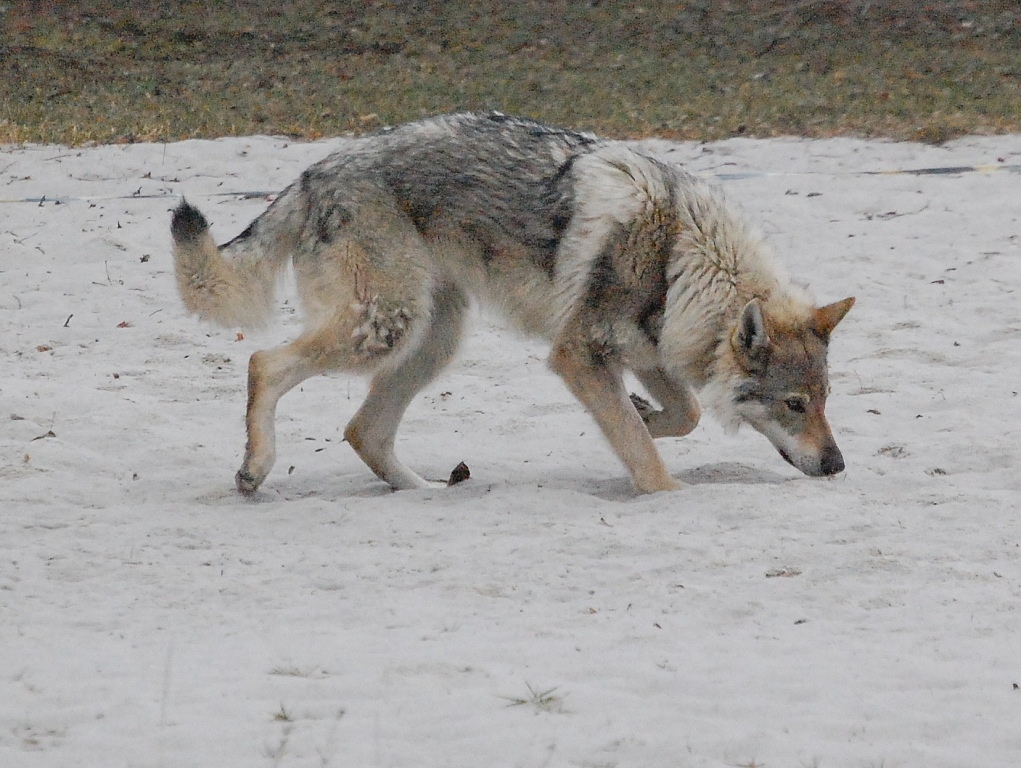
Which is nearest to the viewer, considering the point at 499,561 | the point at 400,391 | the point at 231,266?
the point at 499,561

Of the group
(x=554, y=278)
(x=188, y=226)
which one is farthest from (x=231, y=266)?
(x=554, y=278)

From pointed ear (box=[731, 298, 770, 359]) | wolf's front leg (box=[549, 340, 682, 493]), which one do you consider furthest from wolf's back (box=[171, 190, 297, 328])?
pointed ear (box=[731, 298, 770, 359])

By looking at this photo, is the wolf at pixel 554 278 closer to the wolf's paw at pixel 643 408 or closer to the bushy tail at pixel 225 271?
the bushy tail at pixel 225 271

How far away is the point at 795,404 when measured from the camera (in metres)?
5.50

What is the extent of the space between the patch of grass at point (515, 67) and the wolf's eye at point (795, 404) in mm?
6933

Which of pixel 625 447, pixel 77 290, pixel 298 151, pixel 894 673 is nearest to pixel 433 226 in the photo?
pixel 625 447

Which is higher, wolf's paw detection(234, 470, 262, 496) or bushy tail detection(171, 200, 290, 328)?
bushy tail detection(171, 200, 290, 328)

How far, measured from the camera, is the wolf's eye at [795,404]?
549cm

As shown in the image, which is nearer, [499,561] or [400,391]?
[499,561]

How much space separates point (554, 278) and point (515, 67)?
41.3 ft

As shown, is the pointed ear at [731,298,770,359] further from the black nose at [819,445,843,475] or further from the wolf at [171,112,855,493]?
the black nose at [819,445,843,475]

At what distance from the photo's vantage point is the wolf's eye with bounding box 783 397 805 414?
18.0ft

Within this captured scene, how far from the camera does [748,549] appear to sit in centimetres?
468

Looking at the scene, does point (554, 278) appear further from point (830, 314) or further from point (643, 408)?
point (830, 314)
